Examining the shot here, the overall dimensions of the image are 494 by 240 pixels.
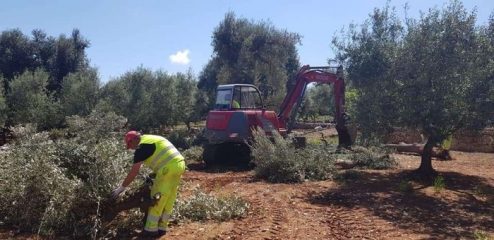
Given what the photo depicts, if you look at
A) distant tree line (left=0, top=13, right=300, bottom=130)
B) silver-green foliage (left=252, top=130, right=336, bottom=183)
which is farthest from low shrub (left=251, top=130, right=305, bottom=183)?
distant tree line (left=0, top=13, right=300, bottom=130)

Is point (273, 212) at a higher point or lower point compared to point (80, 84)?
lower

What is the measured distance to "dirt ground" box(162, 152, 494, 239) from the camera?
267 inches

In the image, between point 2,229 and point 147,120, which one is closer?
point 2,229

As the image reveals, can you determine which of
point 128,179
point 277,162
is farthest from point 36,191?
point 277,162

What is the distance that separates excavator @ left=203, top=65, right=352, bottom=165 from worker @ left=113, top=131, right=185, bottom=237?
5.65m

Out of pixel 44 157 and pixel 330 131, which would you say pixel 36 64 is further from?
pixel 44 157

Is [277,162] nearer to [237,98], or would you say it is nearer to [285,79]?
[237,98]

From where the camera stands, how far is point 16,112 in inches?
920

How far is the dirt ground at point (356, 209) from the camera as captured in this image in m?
6.79

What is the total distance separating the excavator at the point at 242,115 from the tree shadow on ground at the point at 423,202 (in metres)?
3.24

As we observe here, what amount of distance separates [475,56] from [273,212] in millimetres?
5573

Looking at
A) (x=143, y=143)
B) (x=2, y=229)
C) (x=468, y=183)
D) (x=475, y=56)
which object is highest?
(x=475, y=56)

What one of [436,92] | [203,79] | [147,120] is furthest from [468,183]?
[203,79]

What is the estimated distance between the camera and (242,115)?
12.7 metres
